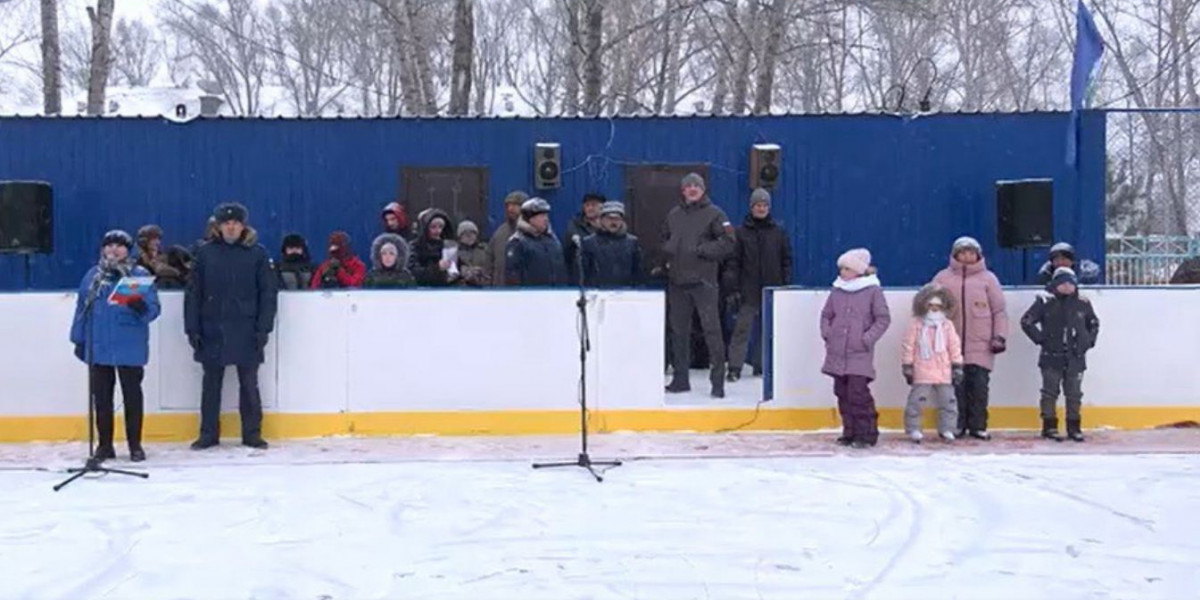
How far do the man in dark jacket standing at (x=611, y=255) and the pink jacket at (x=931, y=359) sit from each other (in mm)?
2310

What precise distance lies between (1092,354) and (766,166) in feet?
13.1

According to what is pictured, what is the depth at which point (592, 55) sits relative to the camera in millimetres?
20719

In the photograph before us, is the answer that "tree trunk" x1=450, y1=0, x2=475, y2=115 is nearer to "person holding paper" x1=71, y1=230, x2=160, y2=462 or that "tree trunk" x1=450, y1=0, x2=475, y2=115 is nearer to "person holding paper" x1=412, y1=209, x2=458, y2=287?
"person holding paper" x1=412, y1=209, x2=458, y2=287

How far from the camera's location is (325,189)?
1429 cm

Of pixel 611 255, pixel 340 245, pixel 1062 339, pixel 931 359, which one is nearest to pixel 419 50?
pixel 340 245

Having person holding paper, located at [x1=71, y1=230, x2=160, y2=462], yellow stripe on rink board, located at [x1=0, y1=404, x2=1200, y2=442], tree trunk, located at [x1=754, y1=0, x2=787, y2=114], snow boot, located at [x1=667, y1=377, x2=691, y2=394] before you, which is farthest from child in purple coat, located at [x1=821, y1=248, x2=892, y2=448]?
tree trunk, located at [x1=754, y1=0, x2=787, y2=114]

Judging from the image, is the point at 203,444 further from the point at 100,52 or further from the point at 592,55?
the point at 100,52

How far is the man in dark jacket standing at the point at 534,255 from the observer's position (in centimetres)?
1138

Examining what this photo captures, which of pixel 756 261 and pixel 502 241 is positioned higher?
pixel 502 241

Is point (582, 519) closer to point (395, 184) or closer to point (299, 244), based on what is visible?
point (299, 244)

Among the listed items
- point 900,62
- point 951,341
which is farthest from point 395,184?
point 900,62

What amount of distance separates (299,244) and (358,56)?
36.8 meters

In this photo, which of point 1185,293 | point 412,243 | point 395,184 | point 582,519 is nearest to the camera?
point 582,519

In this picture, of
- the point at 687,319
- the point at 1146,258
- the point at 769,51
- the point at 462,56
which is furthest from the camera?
the point at 1146,258
